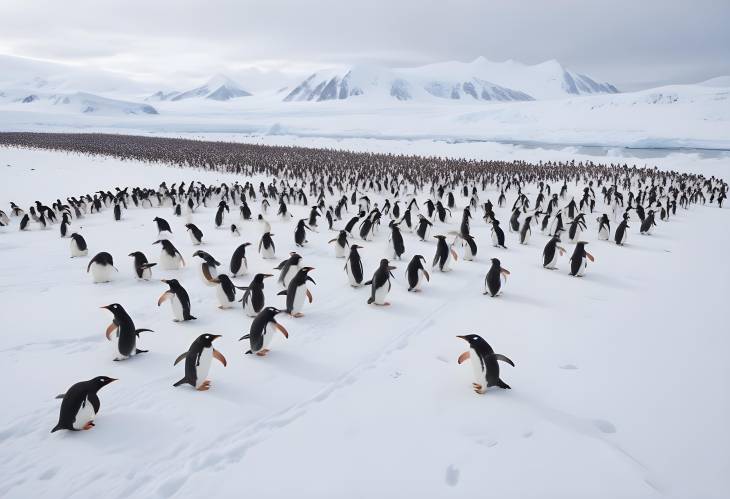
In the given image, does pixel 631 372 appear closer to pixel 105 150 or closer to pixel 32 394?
pixel 32 394

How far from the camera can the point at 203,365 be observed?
429 centimetres

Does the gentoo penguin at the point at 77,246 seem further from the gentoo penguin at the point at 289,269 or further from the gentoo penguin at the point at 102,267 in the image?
the gentoo penguin at the point at 289,269

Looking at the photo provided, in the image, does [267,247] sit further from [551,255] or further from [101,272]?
[551,255]

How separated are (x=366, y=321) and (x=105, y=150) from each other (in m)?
42.3

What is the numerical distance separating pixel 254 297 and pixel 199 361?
65.8 inches

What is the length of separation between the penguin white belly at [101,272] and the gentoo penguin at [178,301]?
2.22 meters

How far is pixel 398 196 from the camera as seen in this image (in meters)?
19.4

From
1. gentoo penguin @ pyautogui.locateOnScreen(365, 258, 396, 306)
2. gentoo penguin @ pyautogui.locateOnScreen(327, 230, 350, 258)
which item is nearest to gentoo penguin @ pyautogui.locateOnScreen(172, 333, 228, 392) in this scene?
gentoo penguin @ pyautogui.locateOnScreen(365, 258, 396, 306)

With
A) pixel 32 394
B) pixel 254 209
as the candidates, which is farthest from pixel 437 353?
pixel 254 209

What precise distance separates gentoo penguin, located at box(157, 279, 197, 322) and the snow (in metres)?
0.17

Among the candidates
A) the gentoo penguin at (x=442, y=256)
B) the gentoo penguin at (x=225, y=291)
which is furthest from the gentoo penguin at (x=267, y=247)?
the gentoo penguin at (x=442, y=256)

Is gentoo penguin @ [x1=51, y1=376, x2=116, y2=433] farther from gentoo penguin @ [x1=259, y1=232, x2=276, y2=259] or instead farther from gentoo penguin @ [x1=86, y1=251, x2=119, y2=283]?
gentoo penguin @ [x1=259, y1=232, x2=276, y2=259]

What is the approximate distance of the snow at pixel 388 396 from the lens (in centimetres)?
327

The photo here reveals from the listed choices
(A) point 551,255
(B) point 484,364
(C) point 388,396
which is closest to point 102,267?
(C) point 388,396
